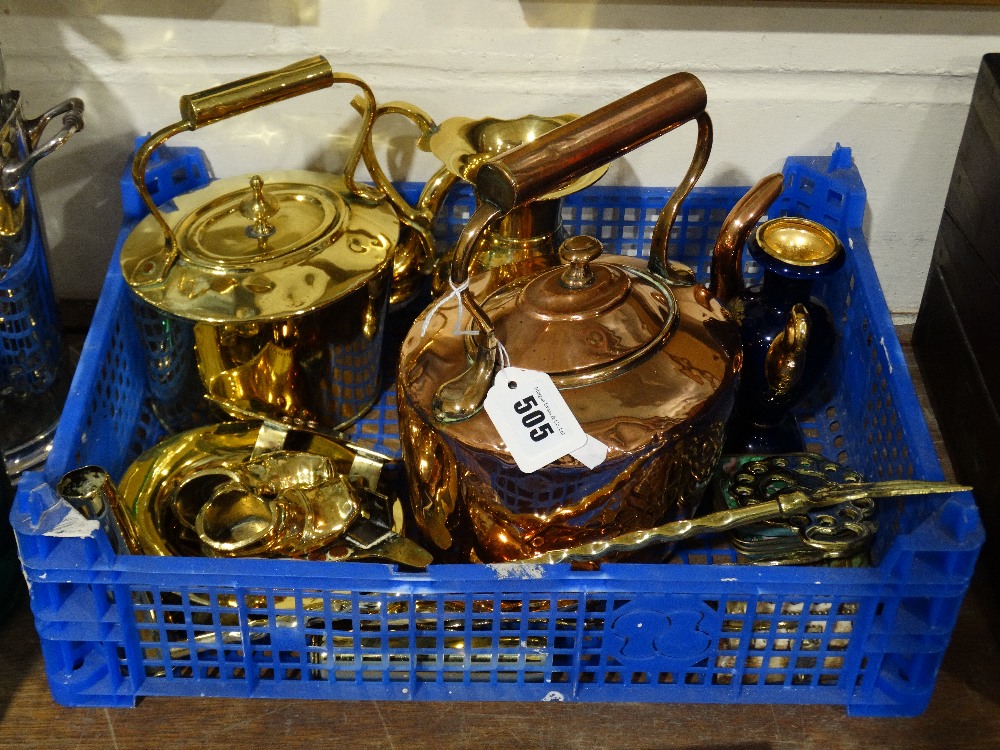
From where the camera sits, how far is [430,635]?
0.83 metres

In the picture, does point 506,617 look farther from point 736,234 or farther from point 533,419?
point 736,234

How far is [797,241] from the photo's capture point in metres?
0.95

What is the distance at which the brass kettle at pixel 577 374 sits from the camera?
0.75m

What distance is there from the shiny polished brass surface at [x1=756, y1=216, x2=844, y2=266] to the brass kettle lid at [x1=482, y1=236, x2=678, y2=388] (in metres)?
0.17

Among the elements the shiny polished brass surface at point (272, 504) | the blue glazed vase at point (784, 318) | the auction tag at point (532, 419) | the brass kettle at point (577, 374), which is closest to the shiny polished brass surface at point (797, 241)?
the blue glazed vase at point (784, 318)

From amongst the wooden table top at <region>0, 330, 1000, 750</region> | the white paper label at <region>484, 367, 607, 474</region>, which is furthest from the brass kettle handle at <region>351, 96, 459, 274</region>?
the wooden table top at <region>0, 330, 1000, 750</region>

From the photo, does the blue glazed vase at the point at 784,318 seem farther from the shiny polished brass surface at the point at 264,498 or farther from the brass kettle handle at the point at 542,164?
the shiny polished brass surface at the point at 264,498

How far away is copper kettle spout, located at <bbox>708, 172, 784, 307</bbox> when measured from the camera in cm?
89

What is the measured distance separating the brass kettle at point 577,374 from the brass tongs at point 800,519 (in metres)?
0.01

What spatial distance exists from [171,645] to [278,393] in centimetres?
26

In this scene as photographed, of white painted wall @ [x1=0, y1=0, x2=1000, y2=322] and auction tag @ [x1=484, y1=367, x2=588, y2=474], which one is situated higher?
white painted wall @ [x1=0, y1=0, x2=1000, y2=322]

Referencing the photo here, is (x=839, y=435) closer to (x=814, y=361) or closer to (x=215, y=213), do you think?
(x=814, y=361)

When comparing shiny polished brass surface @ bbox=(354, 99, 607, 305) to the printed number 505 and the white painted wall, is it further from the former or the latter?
the printed number 505

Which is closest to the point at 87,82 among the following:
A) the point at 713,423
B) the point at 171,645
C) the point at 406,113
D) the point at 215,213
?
the point at 215,213
